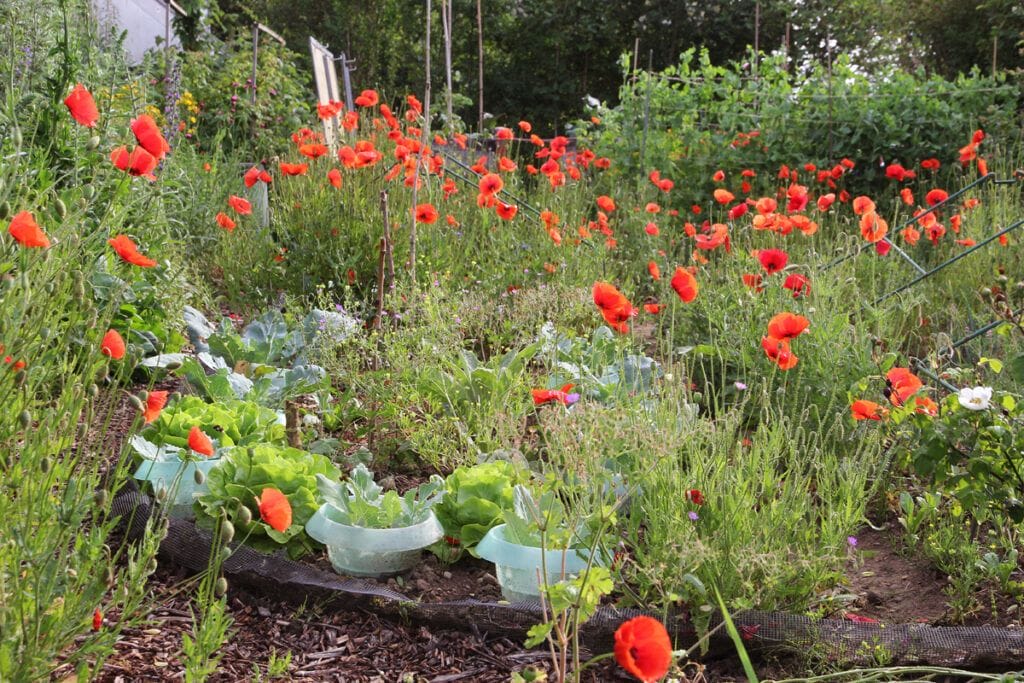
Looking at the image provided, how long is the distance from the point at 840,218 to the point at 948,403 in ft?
14.0

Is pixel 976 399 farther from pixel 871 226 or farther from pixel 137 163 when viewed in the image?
pixel 137 163

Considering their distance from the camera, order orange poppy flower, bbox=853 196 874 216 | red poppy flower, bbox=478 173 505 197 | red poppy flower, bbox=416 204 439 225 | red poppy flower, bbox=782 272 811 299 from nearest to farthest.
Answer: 1. red poppy flower, bbox=782 272 811 299
2. orange poppy flower, bbox=853 196 874 216
3. red poppy flower, bbox=478 173 505 197
4. red poppy flower, bbox=416 204 439 225

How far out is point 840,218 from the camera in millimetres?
6281

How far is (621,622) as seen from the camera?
2010mm

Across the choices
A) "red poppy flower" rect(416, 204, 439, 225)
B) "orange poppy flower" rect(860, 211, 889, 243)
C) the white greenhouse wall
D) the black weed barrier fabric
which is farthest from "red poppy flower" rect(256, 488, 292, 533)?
the white greenhouse wall

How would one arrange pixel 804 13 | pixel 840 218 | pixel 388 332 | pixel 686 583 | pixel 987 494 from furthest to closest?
pixel 804 13 < pixel 840 218 < pixel 388 332 < pixel 987 494 < pixel 686 583

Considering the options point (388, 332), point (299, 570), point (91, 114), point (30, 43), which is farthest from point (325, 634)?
point (30, 43)

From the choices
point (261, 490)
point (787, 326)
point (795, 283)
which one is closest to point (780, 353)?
point (787, 326)

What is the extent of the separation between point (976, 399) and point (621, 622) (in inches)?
36.3

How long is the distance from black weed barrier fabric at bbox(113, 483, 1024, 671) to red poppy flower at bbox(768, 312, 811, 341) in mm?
606

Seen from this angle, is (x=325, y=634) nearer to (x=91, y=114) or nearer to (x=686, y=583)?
(x=686, y=583)

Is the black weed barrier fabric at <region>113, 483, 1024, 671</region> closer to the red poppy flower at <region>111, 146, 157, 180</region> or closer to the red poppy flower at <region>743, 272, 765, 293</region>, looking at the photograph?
the red poppy flower at <region>111, 146, 157, 180</region>

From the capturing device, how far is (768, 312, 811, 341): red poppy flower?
2125 millimetres

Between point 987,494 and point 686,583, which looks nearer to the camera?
point 686,583
